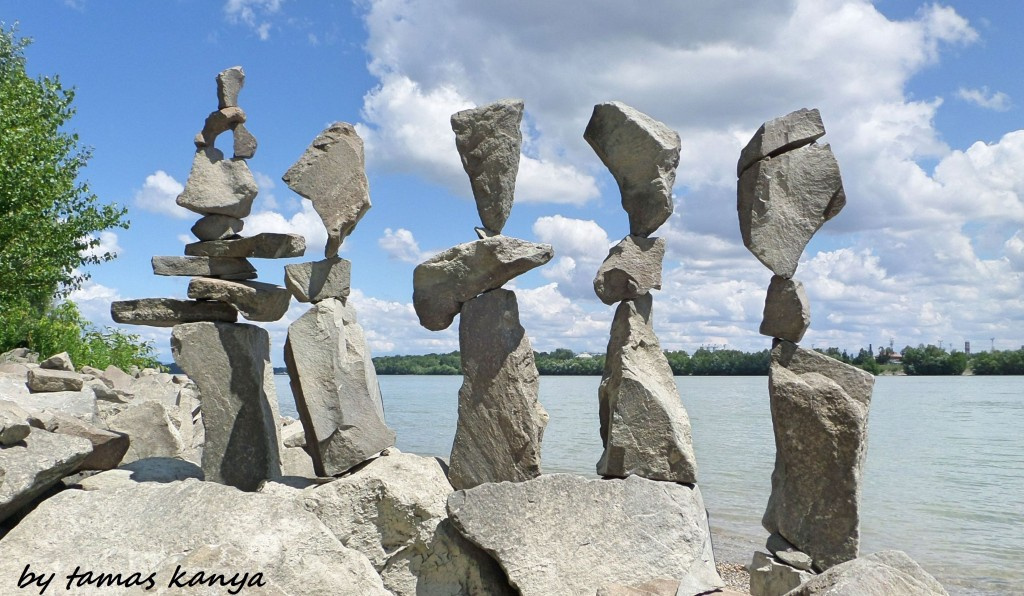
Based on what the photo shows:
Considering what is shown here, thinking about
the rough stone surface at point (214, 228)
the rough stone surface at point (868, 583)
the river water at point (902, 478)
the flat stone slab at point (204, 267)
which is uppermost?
the rough stone surface at point (214, 228)

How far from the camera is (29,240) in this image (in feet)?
53.3

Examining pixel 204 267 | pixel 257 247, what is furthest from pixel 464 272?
Result: pixel 204 267

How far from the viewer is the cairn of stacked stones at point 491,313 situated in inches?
243

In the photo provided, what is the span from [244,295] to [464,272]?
6.43 ft

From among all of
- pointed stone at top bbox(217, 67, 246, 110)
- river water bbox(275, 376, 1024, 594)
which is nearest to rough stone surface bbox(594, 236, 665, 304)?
pointed stone at top bbox(217, 67, 246, 110)

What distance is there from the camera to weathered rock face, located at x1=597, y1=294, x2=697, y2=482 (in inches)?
234

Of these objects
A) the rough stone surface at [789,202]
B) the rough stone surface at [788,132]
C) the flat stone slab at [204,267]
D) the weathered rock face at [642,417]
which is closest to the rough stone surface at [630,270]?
the weathered rock face at [642,417]

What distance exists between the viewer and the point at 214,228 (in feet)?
23.6

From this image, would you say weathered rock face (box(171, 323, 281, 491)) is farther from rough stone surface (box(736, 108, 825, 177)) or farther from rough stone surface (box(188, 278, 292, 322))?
rough stone surface (box(736, 108, 825, 177))

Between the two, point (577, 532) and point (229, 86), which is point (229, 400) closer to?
point (229, 86)

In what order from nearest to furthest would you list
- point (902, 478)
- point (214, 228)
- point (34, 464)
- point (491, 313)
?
point (34, 464), point (491, 313), point (214, 228), point (902, 478)

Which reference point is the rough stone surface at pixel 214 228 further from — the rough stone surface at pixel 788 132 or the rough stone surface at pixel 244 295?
the rough stone surface at pixel 788 132

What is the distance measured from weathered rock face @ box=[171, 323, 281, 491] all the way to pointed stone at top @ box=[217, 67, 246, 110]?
2019mm

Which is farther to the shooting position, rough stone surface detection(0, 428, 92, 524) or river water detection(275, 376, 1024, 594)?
river water detection(275, 376, 1024, 594)
